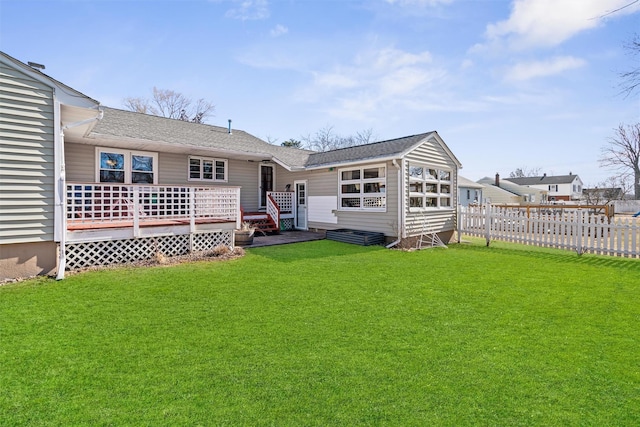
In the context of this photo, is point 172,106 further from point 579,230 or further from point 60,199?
point 579,230

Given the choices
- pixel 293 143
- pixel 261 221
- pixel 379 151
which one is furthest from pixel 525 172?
pixel 261 221

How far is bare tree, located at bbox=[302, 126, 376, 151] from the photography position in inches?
1558

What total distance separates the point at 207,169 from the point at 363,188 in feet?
21.0

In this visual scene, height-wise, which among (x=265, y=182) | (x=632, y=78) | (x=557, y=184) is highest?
(x=557, y=184)

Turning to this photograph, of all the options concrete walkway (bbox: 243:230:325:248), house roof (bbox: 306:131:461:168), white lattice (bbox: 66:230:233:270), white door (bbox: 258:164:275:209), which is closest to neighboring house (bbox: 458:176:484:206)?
house roof (bbox: 306:131:461:168)

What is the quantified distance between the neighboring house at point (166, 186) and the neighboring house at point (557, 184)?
61337 millimetres

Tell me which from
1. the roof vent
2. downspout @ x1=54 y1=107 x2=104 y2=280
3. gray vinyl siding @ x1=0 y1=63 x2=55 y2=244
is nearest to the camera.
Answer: gray vinyl siding @ x1=0 y1=63 x2=55 y2=244

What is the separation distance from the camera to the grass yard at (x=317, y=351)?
236 centimetres

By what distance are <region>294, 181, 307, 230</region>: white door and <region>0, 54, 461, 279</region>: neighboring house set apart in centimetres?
6

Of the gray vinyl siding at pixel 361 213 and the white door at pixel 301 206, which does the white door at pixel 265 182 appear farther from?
the gray vinyl siding at pixel 361 213

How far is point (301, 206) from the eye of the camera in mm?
14078

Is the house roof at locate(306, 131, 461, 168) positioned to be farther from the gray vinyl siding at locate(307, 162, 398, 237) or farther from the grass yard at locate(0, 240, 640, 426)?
the grass yard at locate(0, 240, 640, 426)

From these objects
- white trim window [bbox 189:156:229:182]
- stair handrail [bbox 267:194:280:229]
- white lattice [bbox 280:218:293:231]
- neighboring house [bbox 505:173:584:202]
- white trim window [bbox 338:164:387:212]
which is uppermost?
neighboring house [bbox 505:173:584:202]

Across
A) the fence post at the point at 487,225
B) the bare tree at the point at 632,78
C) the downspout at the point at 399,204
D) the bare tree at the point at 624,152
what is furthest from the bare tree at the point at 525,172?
the downspout at the point at 399,204
